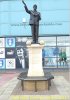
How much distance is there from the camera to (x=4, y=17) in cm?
3878

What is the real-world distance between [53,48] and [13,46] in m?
3.33

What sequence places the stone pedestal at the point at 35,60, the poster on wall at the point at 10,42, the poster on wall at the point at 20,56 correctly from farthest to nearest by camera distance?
the poster on wall at the point at 10,42, the poster on wall at the point at 20,56, the stone pedestal at the point at 35,60

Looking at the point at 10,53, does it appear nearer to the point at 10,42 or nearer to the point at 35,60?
the point at 10,42

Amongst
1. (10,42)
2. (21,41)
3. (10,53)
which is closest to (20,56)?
(10,53)

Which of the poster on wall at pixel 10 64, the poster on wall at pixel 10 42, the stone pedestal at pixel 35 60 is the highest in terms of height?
the poster on wall at pixel 10 42

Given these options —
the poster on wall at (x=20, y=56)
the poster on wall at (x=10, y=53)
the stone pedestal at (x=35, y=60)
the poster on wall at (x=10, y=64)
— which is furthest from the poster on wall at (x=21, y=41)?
the stone pedestal at (x=35, y=60)

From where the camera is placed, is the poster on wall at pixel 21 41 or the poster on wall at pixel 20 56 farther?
the poster on wall at pixel 21 41

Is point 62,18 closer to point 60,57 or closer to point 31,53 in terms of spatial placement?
point 60,57

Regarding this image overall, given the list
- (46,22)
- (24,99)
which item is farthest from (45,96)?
(46,22)

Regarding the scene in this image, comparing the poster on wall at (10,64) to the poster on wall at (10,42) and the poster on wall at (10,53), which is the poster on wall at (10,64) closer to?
the poster on wall at (10,53)

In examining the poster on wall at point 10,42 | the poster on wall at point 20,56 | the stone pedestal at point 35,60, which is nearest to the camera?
the stone pedestal at point 35,60

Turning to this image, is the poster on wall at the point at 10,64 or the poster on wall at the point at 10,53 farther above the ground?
the poster on wall at the point at 10,53

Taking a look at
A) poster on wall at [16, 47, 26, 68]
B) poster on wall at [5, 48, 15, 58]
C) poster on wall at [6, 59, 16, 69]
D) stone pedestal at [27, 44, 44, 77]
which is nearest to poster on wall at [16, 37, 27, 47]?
poster on wall at [16, 47, 26, 68]

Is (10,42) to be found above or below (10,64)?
above
